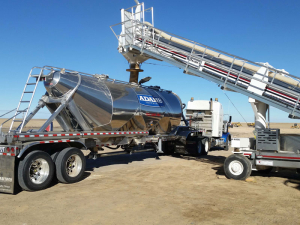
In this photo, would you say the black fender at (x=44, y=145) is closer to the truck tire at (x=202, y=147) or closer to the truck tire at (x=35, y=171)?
the truck tire at (x=35, y=171)

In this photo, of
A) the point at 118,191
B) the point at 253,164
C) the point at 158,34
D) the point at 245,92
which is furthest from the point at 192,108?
the point at 118,191

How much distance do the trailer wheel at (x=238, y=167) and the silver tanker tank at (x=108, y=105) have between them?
13.9 ft

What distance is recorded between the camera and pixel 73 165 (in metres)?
8.93

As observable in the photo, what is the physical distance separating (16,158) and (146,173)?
4.65 metres

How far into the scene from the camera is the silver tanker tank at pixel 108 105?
9.73m

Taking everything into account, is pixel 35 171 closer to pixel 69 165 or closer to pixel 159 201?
pixel 69 165

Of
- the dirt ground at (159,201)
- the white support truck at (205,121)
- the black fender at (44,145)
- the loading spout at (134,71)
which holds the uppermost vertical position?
the loading spout at (134,71)

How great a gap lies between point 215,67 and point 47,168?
24.5 feet

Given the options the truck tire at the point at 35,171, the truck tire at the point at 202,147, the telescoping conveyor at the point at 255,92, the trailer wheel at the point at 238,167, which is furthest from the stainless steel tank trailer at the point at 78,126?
the trailer wheel at the point at 238,167

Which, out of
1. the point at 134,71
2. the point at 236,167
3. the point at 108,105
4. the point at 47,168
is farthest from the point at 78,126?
the point at 134,71

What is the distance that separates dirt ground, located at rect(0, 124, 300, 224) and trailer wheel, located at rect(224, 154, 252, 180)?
30 centimetres

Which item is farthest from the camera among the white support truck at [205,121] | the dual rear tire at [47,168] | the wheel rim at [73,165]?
the white support truck at [205,121]

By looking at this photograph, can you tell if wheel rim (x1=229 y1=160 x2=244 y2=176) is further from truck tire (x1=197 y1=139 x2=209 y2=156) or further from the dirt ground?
truck tire (x1=197 y1=139 x2=209 y2=156)

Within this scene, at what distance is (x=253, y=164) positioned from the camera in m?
9.41
